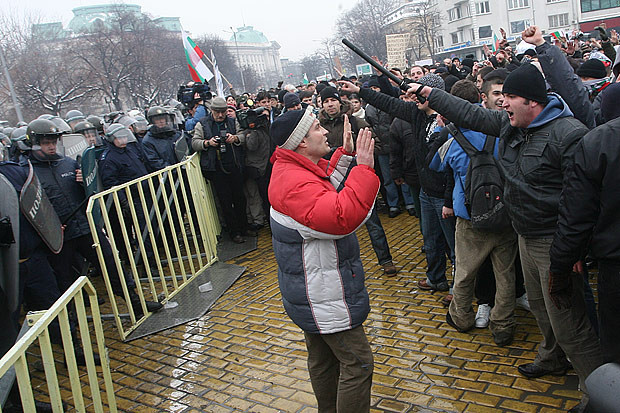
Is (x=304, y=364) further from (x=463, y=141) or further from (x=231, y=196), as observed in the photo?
(x=231, y=196)

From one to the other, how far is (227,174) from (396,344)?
447cm

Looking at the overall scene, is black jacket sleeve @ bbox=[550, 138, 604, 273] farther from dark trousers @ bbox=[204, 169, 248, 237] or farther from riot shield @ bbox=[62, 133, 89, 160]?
riot shield @ bbox=[62, 133, 89, 160]

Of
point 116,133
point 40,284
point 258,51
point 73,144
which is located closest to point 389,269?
point 40,284

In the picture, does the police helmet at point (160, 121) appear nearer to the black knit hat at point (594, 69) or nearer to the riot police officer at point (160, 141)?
the riot police officer at point (160, 141)

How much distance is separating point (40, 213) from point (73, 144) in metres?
2.92

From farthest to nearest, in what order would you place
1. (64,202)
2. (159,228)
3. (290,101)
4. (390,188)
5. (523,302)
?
1. (390,188)
2. (290,101)
3. (159,228)
4. (64,202)
5. (523,302)

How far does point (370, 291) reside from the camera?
18.3ft

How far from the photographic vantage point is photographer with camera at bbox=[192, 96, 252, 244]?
7.75m

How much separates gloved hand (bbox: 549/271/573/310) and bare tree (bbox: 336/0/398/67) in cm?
5950

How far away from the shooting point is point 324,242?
2883 mm

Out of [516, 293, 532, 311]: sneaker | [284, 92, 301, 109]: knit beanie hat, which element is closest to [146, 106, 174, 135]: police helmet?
[284, 92, 301, 109]: knit beanie hat

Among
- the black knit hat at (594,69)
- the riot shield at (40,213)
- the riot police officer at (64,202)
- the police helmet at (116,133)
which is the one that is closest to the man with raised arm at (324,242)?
the riot shield at (40,213)

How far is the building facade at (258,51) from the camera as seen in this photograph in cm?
13743

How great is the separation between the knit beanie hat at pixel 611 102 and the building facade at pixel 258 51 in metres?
132
